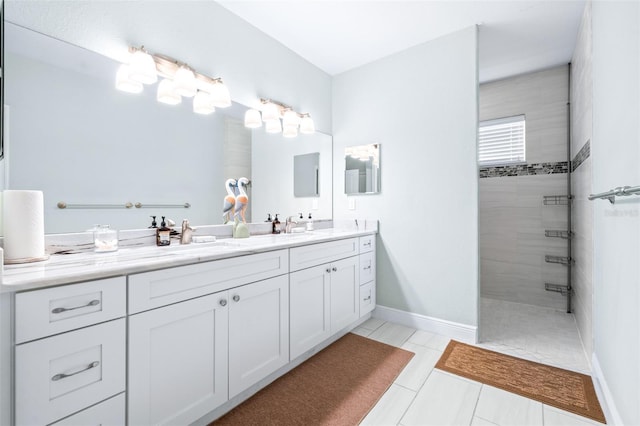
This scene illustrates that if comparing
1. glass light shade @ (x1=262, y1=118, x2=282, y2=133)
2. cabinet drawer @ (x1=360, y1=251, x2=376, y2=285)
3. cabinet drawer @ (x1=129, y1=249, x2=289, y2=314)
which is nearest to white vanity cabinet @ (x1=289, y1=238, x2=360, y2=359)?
cabinet drawer @ (x1=360, y1=251, x2=376, y2=285)

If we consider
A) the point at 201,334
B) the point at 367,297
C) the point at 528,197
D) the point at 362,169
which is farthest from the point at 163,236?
the point at 528,197

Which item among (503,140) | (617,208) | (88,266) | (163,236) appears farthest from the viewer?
(503,140)

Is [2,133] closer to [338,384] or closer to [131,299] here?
[131,299]

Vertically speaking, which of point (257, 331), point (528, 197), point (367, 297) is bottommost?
point (367, 297)

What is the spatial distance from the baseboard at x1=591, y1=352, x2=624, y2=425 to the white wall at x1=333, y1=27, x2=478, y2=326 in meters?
0.71

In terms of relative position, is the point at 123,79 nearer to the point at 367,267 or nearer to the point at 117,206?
the point at 117,206

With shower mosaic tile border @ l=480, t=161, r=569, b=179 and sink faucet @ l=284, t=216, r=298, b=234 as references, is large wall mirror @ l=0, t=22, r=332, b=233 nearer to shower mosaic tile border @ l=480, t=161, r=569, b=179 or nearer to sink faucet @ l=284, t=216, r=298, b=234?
sink faucet @ l=284, t=216, r=298, b=234

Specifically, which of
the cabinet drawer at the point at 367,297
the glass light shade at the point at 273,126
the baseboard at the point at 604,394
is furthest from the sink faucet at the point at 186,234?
the baseboard at the point at 604,394

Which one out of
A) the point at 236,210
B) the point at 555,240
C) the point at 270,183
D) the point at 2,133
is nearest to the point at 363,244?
the point at 270,183

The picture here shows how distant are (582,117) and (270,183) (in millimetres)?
2519

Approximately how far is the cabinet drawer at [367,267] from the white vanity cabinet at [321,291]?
100 mm

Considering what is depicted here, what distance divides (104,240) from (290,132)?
1679 millimetres

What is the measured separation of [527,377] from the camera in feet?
6.10

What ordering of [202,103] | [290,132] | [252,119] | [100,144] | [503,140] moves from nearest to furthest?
[100,144] → [202,103] → [252,119] → [290,132] → [503,140]
